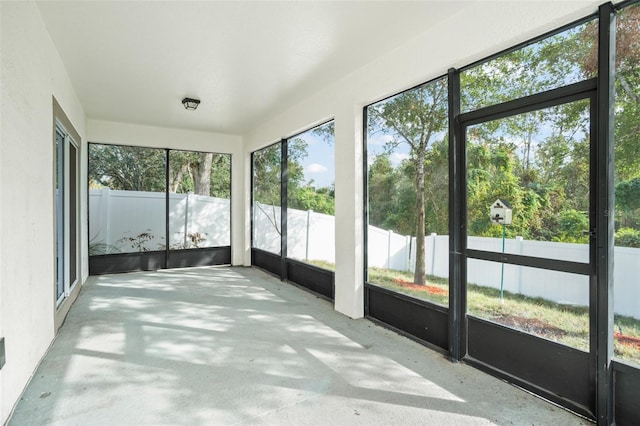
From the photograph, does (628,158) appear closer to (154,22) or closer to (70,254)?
(154,22)

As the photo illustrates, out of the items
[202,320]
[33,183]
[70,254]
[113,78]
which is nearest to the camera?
[33,183]

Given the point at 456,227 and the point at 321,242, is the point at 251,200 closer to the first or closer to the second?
the point at 321,242

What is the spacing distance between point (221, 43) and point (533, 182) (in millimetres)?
2812

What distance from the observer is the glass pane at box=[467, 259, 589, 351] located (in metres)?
2.14

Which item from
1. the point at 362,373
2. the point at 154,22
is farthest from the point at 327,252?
the point at 154,22

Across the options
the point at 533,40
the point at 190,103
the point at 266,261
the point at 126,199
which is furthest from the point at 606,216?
the point at 126,199

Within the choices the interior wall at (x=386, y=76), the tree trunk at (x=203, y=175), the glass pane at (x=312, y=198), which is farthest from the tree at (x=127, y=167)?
the interior wall at (x=386, y=76)

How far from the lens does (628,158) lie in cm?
191

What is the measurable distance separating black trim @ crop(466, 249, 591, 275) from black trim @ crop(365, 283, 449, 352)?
58 cm

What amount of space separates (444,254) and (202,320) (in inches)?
101

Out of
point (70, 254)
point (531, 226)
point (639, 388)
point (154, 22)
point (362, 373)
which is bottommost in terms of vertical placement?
point (362, 373)

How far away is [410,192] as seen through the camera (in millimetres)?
3371

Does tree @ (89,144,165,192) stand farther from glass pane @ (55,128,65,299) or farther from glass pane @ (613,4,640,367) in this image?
glass pane @ (613,4,640,367)

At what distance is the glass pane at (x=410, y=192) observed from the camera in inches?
Answer: 120
